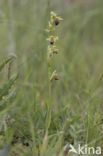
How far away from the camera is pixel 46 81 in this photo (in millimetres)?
3176

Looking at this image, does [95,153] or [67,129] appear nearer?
[95,153]

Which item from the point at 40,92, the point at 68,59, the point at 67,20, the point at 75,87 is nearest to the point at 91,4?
the point at 67,20

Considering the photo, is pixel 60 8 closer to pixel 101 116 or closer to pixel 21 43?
pixel 21 43

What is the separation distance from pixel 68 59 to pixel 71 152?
2.20 m

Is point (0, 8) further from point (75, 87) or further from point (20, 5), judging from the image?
point (75, 87)

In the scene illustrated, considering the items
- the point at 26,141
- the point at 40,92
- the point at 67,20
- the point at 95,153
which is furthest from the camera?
the point at 67,20

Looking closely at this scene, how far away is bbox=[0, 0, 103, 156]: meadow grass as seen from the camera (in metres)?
1.78

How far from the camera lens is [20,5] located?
423cm

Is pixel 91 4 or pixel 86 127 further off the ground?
pixel 91 4

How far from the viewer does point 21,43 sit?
401 centimetres

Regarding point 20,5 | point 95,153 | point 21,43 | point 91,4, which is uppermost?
point 91,4

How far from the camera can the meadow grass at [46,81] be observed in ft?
5.84

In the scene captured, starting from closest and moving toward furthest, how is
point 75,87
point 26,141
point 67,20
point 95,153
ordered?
point 95,153 → point 26,141 → point 75,87 → point 67,20

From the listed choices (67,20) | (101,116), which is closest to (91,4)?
(67,20)
